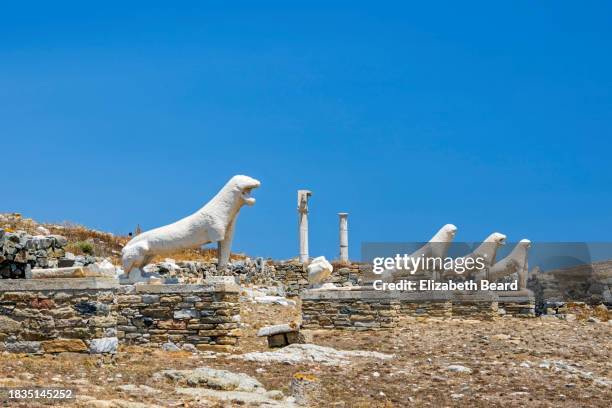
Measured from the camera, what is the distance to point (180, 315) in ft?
51.2

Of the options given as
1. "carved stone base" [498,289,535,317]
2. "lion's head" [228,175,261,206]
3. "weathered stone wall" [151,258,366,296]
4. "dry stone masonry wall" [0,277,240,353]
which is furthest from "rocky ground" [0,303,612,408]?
"weathered stone wall" [151,258,366,296]

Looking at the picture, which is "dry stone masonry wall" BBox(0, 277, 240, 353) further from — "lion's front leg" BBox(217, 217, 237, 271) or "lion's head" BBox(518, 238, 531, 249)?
"lion's head" BBox(518, 238, 531, 249)

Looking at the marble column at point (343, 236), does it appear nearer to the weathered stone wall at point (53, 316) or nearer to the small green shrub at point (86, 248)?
the small green shrub at point (86, 248)

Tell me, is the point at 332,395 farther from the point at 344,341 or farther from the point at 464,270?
the point at 464,270

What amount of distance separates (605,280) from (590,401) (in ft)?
77.0

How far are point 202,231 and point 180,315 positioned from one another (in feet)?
6.18

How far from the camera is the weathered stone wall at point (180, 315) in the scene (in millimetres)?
15398

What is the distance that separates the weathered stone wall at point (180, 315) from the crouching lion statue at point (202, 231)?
0.90 m

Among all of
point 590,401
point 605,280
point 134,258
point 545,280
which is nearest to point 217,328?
point 134,258

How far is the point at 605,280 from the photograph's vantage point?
34.0m

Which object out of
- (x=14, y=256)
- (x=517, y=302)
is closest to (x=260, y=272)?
(x=517, y=302)

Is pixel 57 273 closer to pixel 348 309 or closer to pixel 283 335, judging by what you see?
pixel 283 335

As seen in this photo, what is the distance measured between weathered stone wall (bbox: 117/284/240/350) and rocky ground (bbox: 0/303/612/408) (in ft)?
1.59

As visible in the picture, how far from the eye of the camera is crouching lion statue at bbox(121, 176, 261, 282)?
16.8 metres
